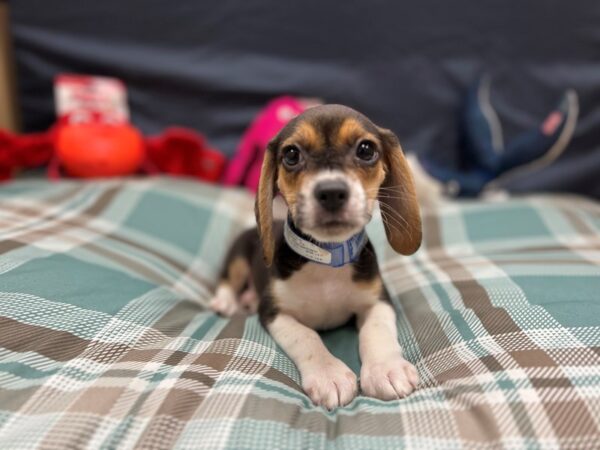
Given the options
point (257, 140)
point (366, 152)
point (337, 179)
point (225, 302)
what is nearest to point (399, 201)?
point (366, 152)

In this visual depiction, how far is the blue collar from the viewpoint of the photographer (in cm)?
157

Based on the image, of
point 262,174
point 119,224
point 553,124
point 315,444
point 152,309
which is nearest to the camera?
point 315,444

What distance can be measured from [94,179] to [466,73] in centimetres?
250

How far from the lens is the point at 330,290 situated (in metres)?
1.67

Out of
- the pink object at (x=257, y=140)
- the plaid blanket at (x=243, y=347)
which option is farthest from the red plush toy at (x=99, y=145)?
the plaid blanket at (x=243, y=347)

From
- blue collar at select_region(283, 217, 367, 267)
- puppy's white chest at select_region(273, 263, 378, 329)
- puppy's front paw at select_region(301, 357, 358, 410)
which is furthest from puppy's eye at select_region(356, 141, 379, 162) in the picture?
puppy's front paw at select_region(301, 357, 358, 410)

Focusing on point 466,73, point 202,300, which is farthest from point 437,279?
point 466,73

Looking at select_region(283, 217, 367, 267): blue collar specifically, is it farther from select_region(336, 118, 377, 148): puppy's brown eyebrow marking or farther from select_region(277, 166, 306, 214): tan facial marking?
select_region(336, 118, 377, 148): puppy's brown eyebrow marking

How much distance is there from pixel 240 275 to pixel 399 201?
2.93 feet

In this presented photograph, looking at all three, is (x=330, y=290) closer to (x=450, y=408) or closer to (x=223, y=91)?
(x=450, y=408)

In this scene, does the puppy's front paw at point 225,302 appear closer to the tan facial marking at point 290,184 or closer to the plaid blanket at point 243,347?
the plaid blanket at point 243,347

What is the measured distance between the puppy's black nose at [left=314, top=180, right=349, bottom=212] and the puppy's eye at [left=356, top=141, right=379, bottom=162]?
0.20 meters

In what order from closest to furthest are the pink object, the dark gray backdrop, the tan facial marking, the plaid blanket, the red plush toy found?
the plaid blanket, the tan facial marking, the red plush toy, the pink object, the dark gray backdrop

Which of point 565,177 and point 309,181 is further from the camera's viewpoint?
point 565,177
